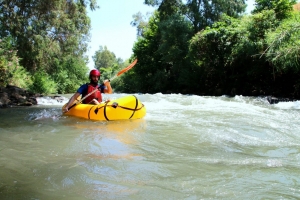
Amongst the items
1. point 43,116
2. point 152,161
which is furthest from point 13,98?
point 152,161

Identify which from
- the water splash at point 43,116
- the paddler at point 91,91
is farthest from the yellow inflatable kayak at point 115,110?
the water splash at point 43,116

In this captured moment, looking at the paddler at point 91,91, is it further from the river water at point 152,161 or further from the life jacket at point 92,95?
the river water at point 152,161

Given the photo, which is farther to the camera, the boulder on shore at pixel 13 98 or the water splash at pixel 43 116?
the boulder on shore at pixel 13 98

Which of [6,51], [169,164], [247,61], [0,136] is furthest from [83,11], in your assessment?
[169,164]

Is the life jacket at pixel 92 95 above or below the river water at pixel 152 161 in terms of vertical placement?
above

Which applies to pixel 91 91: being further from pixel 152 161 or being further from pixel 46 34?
pixel 46 34

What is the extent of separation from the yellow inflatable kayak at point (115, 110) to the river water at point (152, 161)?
2.13 feet

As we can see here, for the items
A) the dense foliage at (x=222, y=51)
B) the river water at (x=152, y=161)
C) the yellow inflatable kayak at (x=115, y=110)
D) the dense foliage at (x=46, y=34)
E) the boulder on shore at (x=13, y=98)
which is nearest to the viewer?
the river water at (x=152, y=161)

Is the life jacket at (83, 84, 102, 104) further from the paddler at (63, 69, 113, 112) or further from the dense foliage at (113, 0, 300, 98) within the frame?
the dense foliage at (113, 0, 300, 98)

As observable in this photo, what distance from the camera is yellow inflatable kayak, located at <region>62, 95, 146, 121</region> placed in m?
5.05

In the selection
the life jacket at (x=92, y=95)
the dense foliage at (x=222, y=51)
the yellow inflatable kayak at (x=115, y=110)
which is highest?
the dense foliage at (x=222, y=51)

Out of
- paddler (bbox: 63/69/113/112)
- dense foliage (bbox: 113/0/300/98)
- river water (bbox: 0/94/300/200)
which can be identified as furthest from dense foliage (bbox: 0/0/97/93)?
river water (bbox: 0/94/300/200)

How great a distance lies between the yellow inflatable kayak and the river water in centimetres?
65

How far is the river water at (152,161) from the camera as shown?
188cm
